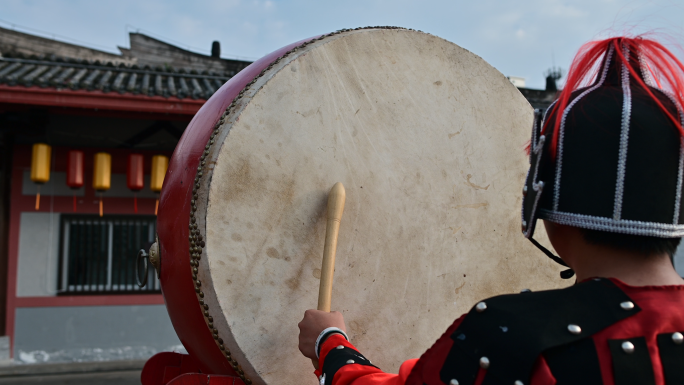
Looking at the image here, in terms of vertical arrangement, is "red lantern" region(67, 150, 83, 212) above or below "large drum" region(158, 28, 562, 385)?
above

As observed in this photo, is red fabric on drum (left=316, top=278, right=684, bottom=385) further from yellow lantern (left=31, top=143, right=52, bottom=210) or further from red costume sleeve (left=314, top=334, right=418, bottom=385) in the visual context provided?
yellow lantern (left=31, top=143, right=52, bottom=210)

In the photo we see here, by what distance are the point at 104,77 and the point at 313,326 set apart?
195 inches

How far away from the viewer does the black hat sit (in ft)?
2.32

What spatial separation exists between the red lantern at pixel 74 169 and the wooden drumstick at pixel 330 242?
4.51m

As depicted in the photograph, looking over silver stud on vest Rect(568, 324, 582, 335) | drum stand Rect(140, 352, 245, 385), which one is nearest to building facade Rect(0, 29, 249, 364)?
drum stand Rect(140, 352, 245, 385)

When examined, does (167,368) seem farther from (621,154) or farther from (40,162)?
(40,162)

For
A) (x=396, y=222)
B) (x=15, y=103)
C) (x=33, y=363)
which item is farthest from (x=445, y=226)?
(x=33, y=363)

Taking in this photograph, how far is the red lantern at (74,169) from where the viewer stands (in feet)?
16.1

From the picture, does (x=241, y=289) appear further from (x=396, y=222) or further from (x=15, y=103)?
(x=15, y=103)

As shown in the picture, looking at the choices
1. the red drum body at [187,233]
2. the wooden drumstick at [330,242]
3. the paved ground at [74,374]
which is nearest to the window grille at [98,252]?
the paved ground at [74,374]

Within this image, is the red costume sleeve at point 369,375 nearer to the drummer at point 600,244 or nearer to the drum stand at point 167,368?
the drummer at point 600,244

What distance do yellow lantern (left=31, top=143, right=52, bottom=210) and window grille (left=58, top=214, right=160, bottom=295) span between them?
522 mm

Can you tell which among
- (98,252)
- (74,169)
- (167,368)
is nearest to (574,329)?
(167,368)

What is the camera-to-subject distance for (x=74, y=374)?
493 cm
